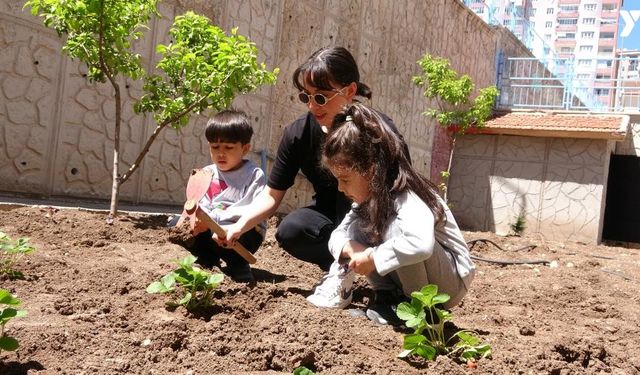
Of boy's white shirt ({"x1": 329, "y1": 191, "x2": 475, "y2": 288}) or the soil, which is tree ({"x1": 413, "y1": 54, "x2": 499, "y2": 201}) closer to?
the soil

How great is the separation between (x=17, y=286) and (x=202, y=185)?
88 cm

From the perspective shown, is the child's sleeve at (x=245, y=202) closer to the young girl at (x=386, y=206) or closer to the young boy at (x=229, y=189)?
the young boy at (x=229, y=189)

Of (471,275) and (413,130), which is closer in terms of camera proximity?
(471,275)

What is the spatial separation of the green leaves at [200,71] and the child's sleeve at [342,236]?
1.82 m

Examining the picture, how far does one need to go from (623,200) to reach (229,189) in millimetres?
10752

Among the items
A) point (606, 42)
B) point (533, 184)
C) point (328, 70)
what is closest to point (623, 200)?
point (533, 184)

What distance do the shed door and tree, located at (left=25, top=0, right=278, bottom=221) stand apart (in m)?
9.64

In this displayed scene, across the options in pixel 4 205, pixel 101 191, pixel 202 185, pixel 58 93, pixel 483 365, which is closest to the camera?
pixel 483 365

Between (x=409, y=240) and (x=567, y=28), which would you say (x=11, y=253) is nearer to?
(x=409, y=240)

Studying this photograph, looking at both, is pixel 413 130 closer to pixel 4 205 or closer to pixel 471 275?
pixel 4 205

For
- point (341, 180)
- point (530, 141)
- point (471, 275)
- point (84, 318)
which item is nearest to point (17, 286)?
point (84, 318)

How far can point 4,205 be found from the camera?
3783 mm

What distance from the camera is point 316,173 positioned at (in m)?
3.04

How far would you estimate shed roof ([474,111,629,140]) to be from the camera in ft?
35.7
